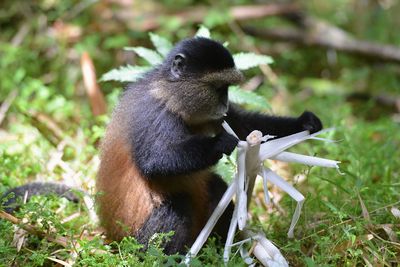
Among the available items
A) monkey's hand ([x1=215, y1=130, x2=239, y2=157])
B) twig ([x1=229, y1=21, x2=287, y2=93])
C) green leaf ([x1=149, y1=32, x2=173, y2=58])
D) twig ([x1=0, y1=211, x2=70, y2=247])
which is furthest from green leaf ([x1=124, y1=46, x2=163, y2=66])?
twig ([x1=229, y1=21, x2=287, y2=93])

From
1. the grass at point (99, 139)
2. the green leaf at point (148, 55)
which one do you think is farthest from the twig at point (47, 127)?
the green leaf at point (148, 55)

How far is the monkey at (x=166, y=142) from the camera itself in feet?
14.2

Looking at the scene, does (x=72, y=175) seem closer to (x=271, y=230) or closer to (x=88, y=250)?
(x=88, y=250)

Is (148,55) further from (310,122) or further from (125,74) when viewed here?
(310,122)

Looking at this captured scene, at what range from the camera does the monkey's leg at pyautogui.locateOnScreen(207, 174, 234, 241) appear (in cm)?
495

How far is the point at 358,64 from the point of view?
423 inches

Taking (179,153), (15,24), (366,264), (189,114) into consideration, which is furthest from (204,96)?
(15,24)

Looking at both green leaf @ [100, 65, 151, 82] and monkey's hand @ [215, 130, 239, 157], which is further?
green leaf @ [100, 65, 151, 82]

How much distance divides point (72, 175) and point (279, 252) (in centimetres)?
251

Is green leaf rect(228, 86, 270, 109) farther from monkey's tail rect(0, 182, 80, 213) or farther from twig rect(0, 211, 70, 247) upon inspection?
twig rect(0, 211, 70, 247)

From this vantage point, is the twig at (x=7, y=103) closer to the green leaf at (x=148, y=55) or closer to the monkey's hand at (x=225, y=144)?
the green leaf at (x=148, y=55)

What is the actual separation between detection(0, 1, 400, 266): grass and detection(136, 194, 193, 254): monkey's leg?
23 centimetres

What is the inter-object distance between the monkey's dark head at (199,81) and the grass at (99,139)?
0.99 m

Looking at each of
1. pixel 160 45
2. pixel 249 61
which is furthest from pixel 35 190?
pixel 249 61
